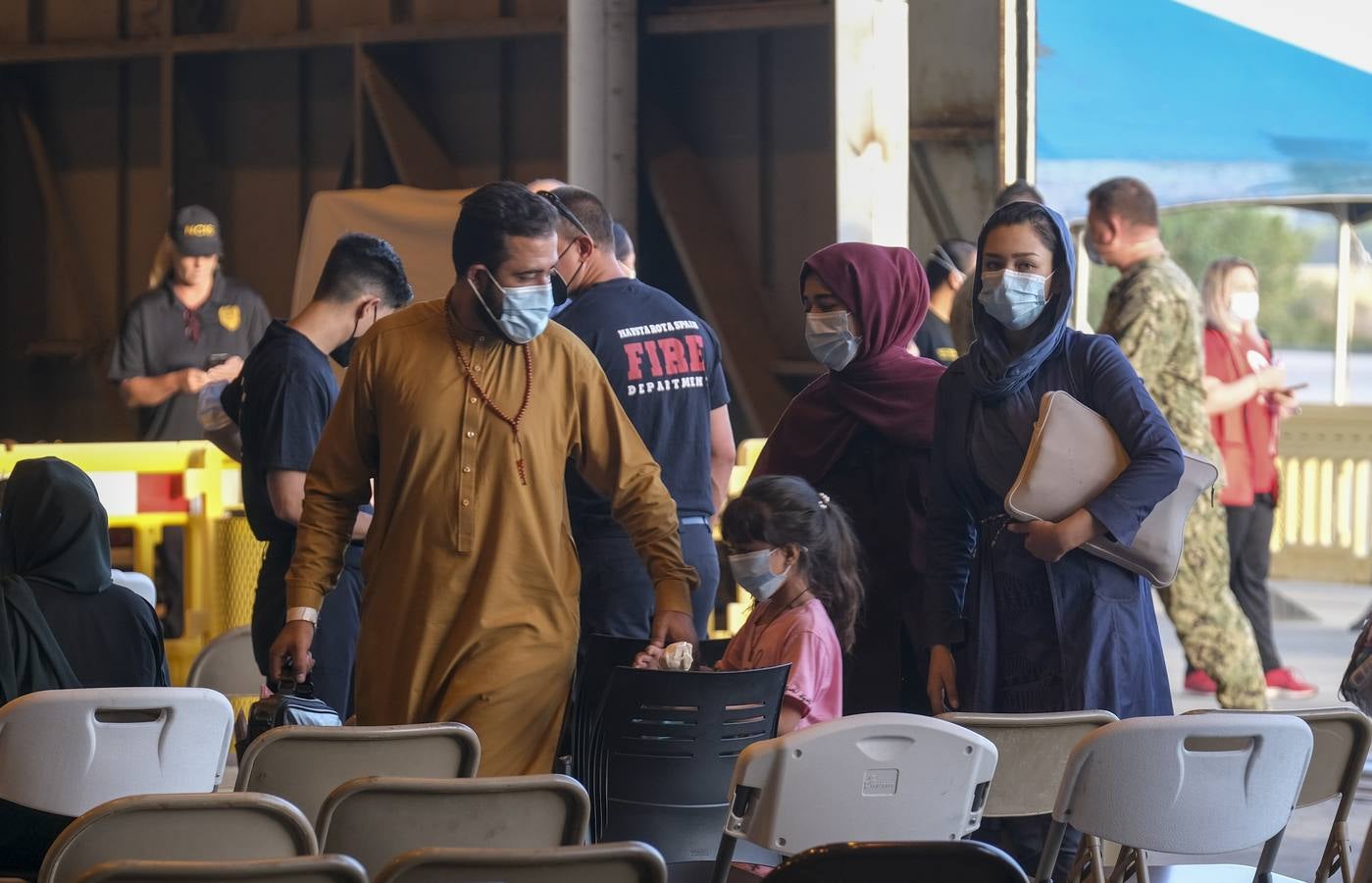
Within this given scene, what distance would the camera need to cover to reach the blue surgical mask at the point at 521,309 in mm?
3162

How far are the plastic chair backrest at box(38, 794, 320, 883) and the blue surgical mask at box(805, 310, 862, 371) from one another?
5.46 feet

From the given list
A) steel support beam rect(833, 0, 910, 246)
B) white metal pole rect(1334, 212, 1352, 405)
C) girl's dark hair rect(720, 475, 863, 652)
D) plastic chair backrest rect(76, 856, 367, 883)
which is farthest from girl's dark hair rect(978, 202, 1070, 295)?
white metal pole rect(1334, 212, 1352, 405)

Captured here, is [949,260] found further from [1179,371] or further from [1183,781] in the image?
[1183,781]

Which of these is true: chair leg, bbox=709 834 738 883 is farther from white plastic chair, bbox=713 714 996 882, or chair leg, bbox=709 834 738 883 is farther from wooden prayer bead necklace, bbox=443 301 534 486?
wooden prayer bead necklace, bbox=443 301 534 486

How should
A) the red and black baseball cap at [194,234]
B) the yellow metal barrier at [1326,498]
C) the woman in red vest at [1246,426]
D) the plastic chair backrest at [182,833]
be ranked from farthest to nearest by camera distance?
the yellow metal barrier at [1326,498]
the red and black baseball cap at [194,234]
the woman in red vest at [1246,426]
the plastic chair backrest at [182,833]

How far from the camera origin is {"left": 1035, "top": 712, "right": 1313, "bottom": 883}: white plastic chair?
2775 mm

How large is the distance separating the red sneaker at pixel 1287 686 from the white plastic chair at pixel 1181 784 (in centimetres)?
443

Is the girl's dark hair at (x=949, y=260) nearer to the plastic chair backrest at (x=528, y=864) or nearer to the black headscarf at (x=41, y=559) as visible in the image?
the black headscarf at (x=41, y=559)

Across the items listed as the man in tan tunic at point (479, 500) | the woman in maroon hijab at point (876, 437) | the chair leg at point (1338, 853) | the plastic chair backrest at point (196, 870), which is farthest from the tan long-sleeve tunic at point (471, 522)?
the chair leg at point (1338, 853)

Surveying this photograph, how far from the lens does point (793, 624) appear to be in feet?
11.2

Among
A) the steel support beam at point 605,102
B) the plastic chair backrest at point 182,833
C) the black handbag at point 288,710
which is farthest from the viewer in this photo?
the steel support beam at point 605,102

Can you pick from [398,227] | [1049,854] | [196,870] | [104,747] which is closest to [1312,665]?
[398,227]

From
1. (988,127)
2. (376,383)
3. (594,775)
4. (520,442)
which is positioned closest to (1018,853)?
(594,775)

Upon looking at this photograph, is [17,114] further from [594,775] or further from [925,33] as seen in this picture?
[594,775]
